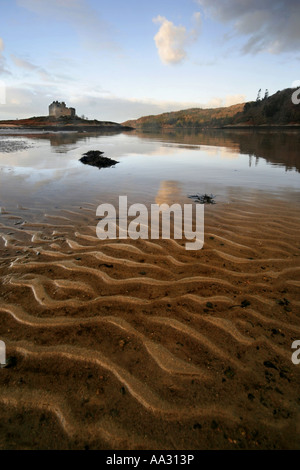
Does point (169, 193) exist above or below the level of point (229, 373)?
above

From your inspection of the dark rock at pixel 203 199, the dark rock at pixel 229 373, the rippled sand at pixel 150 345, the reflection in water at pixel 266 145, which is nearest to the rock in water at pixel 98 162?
the dark rock at pixel 203 199

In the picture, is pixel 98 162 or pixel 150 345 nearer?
pixel 150 345

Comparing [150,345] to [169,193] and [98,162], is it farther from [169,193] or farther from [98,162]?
[98,162]

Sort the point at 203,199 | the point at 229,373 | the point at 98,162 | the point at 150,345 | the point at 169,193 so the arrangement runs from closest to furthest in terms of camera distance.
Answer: the point at 229,373, the point at 150,345, the point at 203,199, the point at 169,193, the point at 98,162

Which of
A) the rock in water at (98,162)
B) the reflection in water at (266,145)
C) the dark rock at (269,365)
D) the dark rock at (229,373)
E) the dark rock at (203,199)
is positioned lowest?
the dark rock at (229,373)

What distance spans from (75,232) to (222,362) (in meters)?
3.36

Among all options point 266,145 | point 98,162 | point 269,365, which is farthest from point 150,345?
point 266,145

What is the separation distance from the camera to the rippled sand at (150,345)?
5.01 ft

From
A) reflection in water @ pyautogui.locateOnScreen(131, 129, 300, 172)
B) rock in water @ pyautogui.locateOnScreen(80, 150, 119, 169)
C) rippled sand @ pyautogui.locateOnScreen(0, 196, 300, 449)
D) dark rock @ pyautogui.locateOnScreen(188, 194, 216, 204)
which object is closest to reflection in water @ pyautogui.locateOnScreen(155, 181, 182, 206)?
dark rock @ pyautogui.locateOnScreen(188, 194, 216, 204)

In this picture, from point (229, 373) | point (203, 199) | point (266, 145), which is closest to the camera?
point (229, 373)

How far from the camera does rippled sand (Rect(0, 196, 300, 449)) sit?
1.53 meters

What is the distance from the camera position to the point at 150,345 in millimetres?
2086

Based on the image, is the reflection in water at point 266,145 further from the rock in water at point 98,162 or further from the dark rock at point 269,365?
the dark rock at point 269,365
